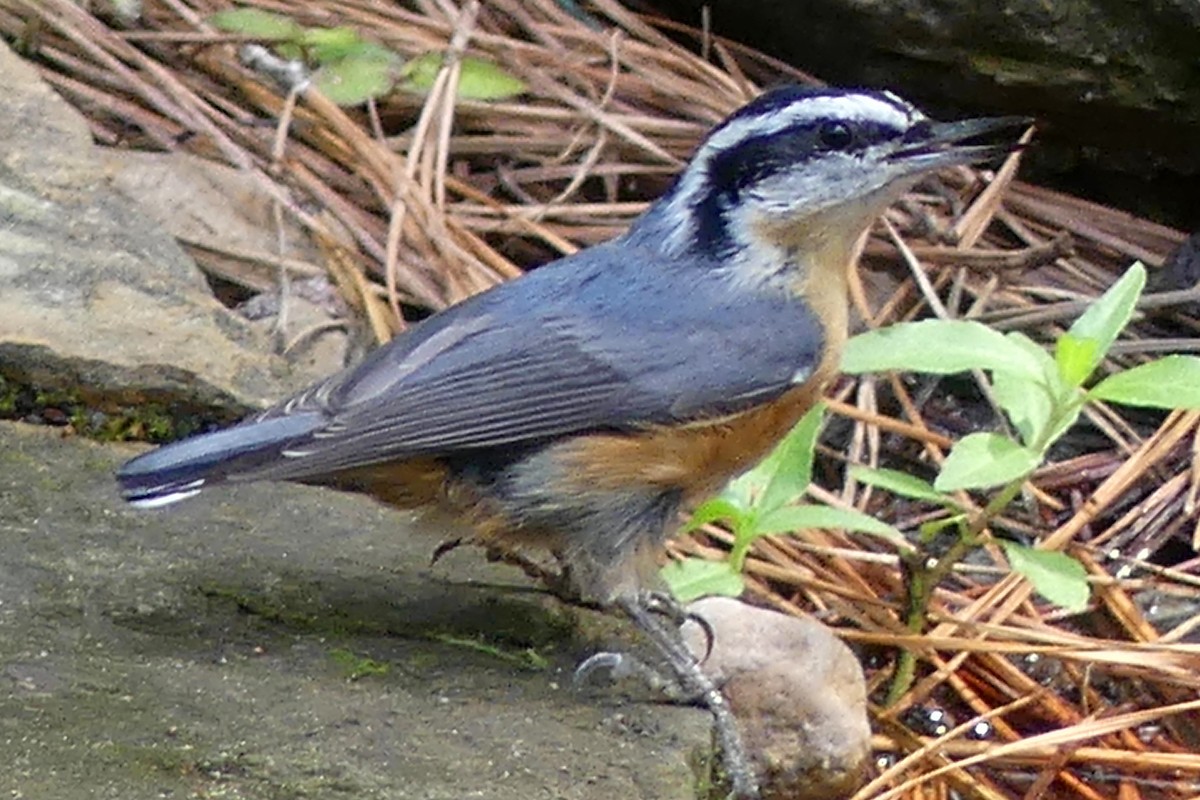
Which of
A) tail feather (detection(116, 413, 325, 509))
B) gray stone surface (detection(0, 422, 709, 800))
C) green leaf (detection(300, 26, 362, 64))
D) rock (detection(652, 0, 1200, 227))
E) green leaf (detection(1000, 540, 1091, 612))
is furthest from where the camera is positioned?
green leaf (detection(300, 26, 362, 64))

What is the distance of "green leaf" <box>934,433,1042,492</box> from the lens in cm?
234

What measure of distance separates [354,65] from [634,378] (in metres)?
1.51

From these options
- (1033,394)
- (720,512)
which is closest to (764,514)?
(720,512)

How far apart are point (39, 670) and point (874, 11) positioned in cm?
235

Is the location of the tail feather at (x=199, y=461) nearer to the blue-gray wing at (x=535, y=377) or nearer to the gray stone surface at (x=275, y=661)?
the blue-gray wing at (x=535, y=377)

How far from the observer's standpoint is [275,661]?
205 centimetres

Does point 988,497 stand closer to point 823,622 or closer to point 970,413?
point 970,413

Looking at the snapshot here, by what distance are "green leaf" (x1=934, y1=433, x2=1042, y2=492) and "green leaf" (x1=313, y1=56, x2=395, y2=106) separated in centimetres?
162

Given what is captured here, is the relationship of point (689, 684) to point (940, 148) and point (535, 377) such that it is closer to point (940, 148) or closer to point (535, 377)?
point (535, 377)

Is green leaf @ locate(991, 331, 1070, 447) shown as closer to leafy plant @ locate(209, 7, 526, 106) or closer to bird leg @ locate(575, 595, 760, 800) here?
bird leg @ locate(575, 595, 760, 800)

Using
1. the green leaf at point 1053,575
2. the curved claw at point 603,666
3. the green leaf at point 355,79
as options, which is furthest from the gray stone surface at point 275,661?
the green leaf at point 355,79

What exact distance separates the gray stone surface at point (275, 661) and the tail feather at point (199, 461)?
0.14 metres

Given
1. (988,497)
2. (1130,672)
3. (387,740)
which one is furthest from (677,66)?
(387,740)

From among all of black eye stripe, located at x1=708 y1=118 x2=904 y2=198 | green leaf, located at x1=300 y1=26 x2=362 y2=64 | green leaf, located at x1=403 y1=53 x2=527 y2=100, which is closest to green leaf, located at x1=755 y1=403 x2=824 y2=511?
black eye stripe, located at x1=708 y1=118 x2=904 y2=198
